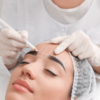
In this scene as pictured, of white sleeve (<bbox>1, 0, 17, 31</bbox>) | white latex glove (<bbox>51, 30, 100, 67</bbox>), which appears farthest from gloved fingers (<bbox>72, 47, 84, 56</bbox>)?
white sleeve (<bbox>1, 0, 17, 31</bbox>)

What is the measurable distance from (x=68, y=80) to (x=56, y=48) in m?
0.22

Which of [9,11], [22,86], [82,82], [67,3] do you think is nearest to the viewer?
[22,86]

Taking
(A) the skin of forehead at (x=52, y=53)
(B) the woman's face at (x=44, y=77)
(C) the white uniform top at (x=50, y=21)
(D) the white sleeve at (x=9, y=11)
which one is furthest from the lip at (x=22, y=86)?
(D) the white sleeve at (x=9, y=11)

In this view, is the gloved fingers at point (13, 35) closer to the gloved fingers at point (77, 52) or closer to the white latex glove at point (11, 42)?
the white latex glove at point (11, 42)

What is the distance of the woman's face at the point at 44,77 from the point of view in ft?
2.62

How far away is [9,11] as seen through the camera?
1.46m

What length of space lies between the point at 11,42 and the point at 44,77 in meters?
0.39

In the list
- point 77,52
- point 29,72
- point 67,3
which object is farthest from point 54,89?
point 67,3

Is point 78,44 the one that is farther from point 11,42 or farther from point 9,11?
point 9,11

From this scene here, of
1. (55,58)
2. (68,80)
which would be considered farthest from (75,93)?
(55,58)

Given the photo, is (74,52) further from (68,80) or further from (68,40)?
(68,80)

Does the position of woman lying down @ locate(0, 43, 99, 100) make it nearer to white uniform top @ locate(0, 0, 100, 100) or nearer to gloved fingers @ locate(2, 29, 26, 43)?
gloved fingers @ locate(2, 29, 26, 43)

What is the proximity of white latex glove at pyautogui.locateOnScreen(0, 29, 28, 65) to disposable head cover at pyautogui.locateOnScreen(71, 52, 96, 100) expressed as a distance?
1.30 ft

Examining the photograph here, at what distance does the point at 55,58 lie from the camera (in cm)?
88
